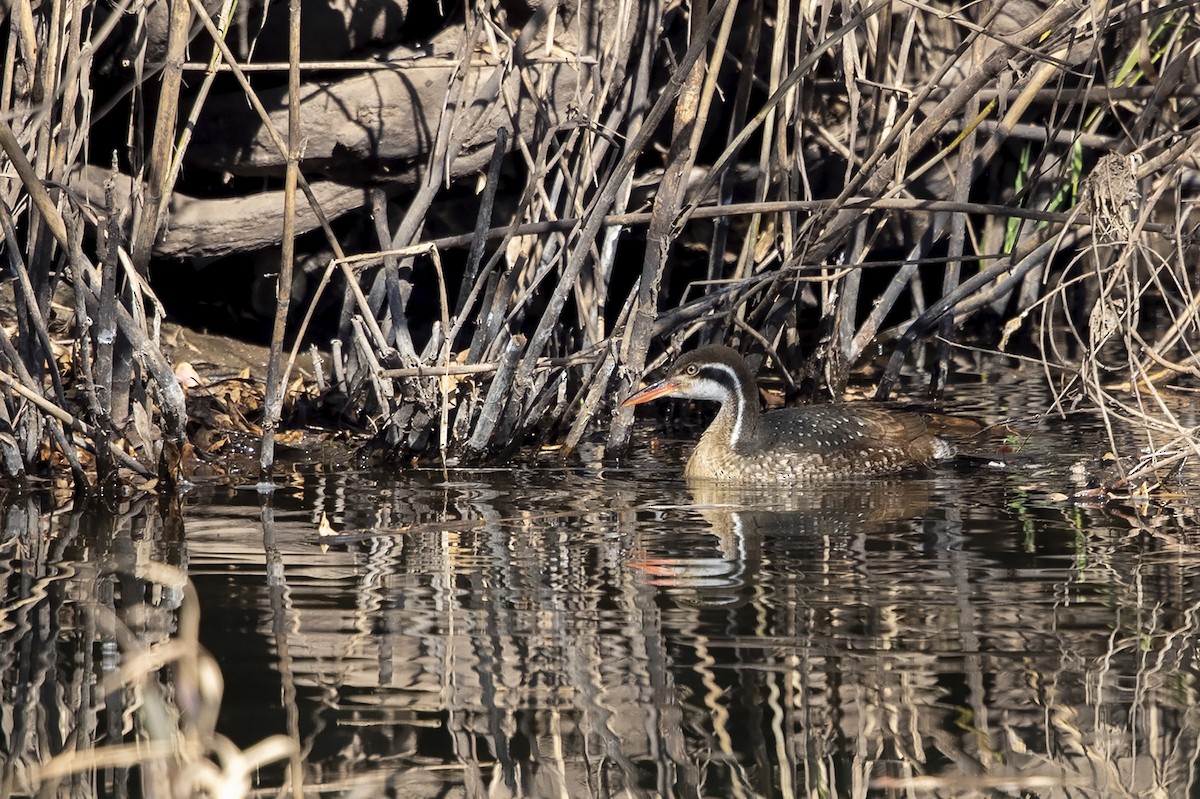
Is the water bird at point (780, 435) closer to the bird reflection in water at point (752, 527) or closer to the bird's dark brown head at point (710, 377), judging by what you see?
the bird's dark brown head at point (710, 377)

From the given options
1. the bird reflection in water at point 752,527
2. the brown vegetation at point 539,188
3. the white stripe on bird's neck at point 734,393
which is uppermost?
the brown vegetation at point 539,188

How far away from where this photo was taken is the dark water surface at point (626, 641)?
4.06m

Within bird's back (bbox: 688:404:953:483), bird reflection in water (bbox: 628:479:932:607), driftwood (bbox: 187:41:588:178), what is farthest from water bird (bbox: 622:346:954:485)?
driftwood (bbox: 187:41:588:178)

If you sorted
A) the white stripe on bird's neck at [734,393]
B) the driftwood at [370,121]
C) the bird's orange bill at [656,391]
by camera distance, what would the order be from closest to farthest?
the bird's orange bill at [656,391]
the white stripe on bird's neck at [734,393]
the driftwood at [370,121]

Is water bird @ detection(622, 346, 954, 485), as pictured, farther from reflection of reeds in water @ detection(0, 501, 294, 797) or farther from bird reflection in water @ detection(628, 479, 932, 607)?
reflection of reeds in water @ detection(0, 501, 294, 797)

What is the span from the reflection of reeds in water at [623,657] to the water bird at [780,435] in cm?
140

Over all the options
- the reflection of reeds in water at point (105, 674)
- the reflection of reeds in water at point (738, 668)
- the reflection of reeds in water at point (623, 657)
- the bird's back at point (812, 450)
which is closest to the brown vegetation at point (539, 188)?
the bird's back at point (812, 450)

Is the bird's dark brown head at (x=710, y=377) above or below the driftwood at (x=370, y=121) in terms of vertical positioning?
below

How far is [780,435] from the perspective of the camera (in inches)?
338

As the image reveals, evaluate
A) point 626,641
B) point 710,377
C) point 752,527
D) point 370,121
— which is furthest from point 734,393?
point 626,641

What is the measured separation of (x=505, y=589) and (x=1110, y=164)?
300 centimetres

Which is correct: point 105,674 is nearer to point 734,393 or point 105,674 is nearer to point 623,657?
point 623,657

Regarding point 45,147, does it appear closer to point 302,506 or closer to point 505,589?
point 302,506

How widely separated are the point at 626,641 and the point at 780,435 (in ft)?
12.1
